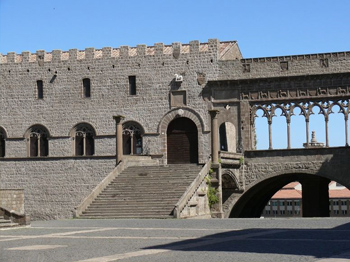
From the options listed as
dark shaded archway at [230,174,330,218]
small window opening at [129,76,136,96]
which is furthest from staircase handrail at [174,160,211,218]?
dark shaded archway at [230,174,330,218]

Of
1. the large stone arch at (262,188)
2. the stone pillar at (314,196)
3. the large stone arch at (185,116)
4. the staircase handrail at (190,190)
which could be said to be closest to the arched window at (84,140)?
the large stone arch at (185,116)

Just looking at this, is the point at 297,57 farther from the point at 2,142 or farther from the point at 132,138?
the point at 2,142

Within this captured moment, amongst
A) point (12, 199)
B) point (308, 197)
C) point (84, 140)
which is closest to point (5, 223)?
point (12, 199)

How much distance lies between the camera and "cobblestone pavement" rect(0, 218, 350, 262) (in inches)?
524

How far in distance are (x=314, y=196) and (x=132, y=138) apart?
43.3 feet

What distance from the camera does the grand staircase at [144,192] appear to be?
2984 cm

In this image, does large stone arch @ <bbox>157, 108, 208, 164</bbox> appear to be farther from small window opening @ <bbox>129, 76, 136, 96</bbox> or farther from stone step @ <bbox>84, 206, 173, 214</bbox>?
stone step @ <bbox>84, 206, 173, 214</bbox>

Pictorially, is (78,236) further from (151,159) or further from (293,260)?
(151,159)

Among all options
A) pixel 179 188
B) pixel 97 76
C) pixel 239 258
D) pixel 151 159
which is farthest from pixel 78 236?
pixel 97 76

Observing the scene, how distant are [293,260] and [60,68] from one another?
3288 cm

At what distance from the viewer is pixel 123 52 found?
42375mm

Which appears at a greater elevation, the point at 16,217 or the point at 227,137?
the point at 227,137

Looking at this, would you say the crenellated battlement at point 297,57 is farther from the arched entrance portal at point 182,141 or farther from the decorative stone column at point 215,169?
the decorative stone column at point 215,169

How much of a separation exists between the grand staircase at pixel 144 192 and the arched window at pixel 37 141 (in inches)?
365
